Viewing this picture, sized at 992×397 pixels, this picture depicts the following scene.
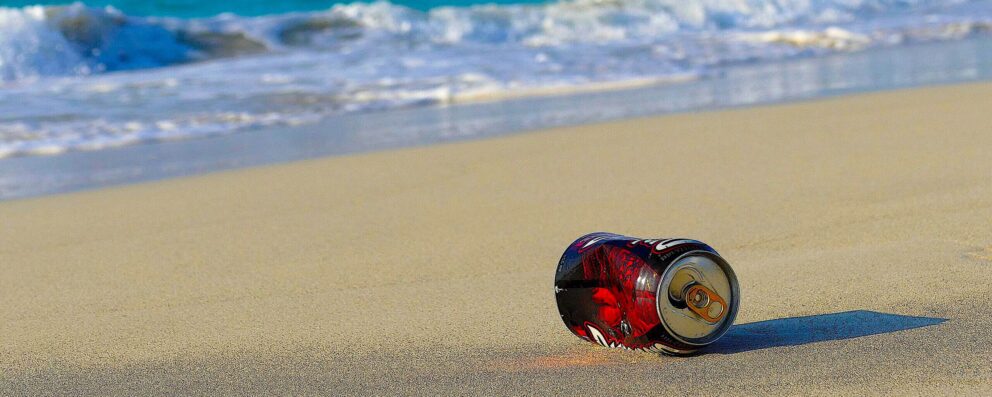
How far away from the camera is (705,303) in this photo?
156cm

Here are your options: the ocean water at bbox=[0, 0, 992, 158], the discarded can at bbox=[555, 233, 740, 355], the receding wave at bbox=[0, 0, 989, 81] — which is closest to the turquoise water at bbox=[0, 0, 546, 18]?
the ocean water at bbox=[0, 0, 992, 158]

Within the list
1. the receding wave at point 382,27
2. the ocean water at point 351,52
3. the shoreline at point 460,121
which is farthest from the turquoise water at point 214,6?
the shoreline at point 460,121

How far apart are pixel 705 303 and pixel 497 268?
0.88m

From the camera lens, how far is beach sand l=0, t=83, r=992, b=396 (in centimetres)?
165

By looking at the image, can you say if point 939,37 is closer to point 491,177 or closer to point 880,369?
point 491,177

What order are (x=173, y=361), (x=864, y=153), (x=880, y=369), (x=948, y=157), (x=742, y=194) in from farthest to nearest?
(x=864, y=153) → (x=948, y=157) → (x=742, y=194) → (x=173, y=361) → (x=880, y=369)

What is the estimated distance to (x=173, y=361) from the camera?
1.83 metres

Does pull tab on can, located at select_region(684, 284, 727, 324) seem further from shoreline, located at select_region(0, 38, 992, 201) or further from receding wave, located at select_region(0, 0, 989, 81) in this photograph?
receding wave, located at select_region(0, 0, 989, 81)

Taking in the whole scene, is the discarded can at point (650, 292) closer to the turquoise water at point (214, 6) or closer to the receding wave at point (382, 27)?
the receding wave at point (382, 27)

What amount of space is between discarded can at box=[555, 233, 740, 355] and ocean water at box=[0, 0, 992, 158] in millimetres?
4588

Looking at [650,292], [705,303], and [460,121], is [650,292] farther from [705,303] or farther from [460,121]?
[460,121]

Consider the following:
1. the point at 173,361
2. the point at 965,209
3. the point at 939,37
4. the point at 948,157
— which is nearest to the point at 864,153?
the point at 948,157

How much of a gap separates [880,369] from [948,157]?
1945mm

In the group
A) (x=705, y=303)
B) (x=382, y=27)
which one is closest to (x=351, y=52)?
(x=382, y=27)
